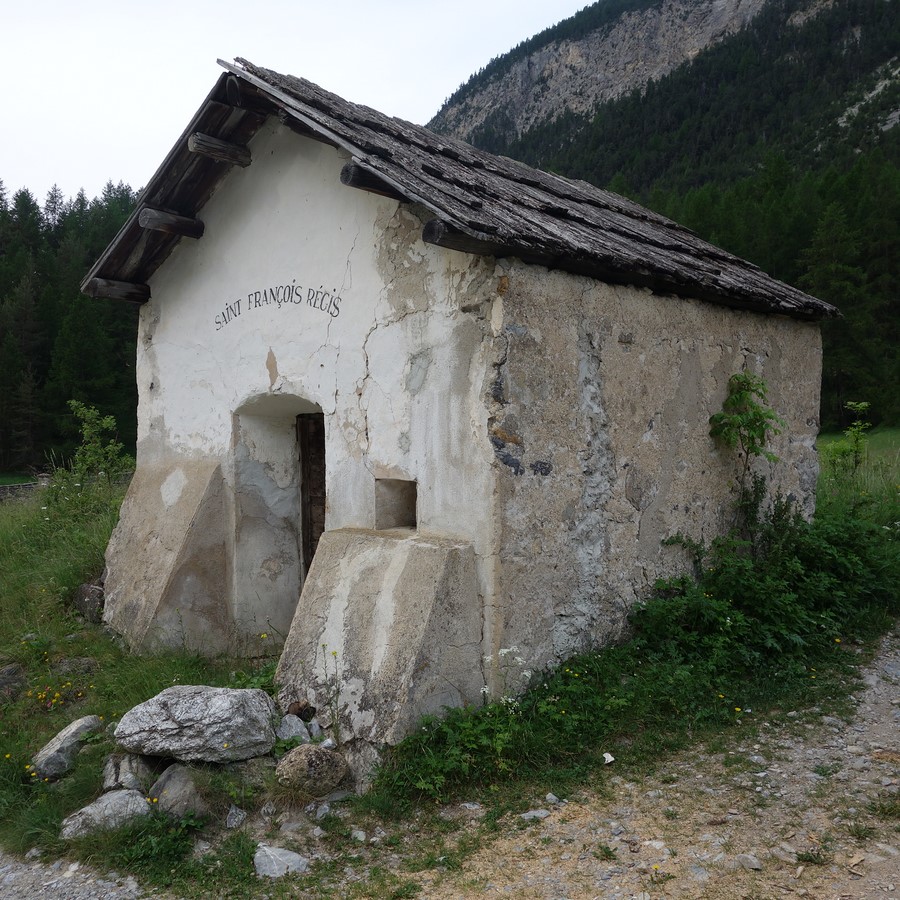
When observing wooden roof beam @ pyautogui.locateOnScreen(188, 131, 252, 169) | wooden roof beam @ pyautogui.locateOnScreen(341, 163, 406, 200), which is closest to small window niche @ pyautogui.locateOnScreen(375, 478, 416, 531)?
wooden roof beam @ pyautogui.locateOnScreen(341, 163, 406, 200)

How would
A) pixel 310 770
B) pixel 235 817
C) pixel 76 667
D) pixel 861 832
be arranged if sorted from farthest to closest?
pixel 76 667, pixel 310 770, pixel 235 817, pixel 861 832

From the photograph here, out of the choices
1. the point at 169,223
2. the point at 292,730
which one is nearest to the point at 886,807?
the point at 292,730

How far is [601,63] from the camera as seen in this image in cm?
7838

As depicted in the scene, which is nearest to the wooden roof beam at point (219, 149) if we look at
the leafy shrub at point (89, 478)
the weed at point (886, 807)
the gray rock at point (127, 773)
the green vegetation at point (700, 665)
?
the gray rock at point (127, 773)

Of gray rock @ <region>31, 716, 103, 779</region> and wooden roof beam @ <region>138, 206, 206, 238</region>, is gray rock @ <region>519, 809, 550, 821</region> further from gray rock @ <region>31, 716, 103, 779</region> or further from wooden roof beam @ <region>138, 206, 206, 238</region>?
wooden roof beam @ <region>138, 206, 206, 238</region>

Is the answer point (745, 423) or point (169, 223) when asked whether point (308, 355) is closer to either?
point (169, 223)

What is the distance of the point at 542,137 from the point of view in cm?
5384

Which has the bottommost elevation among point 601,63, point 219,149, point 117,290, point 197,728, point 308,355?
point 197,728

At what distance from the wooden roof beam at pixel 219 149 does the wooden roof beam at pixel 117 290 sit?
150 centimetres

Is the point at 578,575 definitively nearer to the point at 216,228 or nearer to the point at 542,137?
the point at 216,228

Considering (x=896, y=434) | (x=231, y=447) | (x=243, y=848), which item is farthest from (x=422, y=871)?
(x=896, y=434)

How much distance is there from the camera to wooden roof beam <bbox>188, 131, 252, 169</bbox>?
18.2 ft

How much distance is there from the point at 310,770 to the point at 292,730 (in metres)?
0.42

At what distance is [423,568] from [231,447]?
89.5 inches
